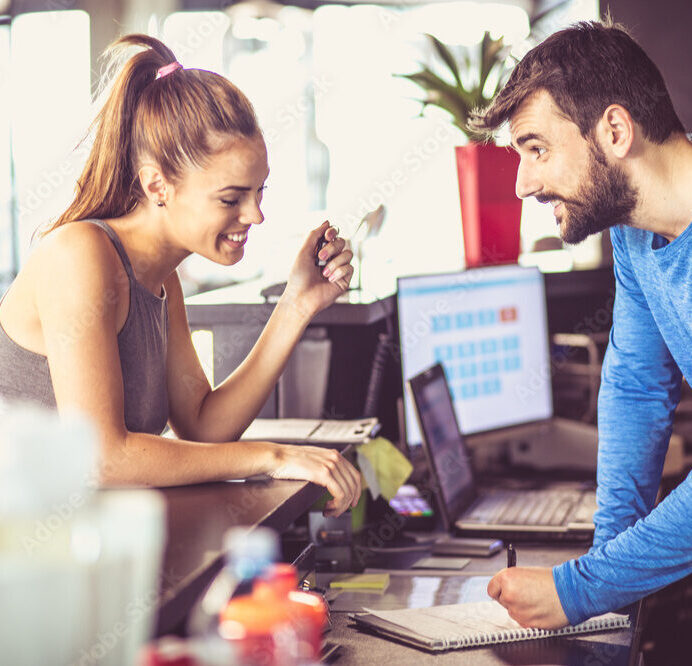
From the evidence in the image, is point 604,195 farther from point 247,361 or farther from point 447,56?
point 447,56

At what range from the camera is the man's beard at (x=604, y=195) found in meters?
1.54

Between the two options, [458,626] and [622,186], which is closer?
[458,626]

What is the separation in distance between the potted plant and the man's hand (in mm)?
1448

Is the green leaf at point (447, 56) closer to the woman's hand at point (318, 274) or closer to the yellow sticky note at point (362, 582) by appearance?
the woman's hand at point (318, 274)

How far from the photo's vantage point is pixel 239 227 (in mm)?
1514

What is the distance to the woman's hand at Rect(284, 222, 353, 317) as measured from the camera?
65.6 inches

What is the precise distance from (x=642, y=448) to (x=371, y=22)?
20.7 feet

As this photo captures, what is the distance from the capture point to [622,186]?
1.54 meters

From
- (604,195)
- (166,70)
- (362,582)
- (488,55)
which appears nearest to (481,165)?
(488,55)

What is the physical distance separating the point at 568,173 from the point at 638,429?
477 mm

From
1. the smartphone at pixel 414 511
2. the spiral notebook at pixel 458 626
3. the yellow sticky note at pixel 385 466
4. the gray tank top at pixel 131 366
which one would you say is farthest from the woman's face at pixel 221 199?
the smartphone at pixel 414 511

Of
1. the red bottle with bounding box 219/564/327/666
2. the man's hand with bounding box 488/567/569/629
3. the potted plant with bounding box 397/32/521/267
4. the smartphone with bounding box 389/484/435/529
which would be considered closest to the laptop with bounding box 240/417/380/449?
the smartphone with bounding box 389/484/435/529

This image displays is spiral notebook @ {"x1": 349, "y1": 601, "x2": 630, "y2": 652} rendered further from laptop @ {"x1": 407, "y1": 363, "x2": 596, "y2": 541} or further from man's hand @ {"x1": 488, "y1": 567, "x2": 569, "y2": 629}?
laptop @ {"x1": 407, "y1": 363, "x2": 596, "y2": 541}

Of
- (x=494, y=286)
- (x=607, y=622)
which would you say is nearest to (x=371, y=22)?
(x=494, y=286)
